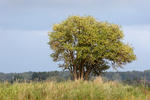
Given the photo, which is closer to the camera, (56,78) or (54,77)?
(54,77)

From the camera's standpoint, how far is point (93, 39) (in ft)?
154

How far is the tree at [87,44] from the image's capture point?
4753cm

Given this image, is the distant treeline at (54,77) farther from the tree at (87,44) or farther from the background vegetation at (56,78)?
the tree at (87,44)

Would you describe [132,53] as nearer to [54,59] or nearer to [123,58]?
[123,58]

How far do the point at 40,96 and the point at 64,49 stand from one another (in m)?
35.2

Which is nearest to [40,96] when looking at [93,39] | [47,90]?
[47,90]

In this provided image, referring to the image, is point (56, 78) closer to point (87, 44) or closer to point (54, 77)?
point (54, 77)

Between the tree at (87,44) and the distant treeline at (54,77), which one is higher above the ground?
the tree at (87,44)

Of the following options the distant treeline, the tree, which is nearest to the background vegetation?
the distant treeline

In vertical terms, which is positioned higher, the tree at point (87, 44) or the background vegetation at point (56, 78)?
the tree at point (87, 44)

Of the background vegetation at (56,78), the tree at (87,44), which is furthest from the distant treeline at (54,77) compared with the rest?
the tree at (87,44)

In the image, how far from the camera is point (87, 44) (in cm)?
4825

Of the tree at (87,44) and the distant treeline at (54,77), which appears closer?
the distant treeline at (54,77)

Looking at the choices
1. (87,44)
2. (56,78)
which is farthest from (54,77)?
(87,44)
